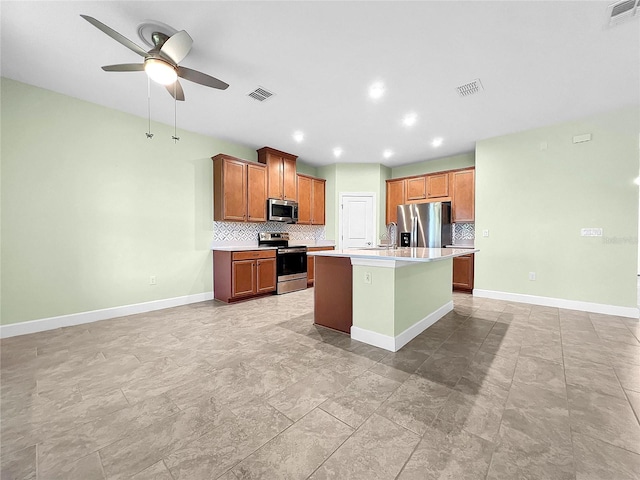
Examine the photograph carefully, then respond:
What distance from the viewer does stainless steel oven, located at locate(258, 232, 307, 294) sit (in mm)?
4883

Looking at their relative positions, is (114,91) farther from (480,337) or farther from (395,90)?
(480,337)

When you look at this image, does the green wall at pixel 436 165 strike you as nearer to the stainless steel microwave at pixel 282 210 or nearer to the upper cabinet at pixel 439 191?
the upper cabinet at pixel 439 191

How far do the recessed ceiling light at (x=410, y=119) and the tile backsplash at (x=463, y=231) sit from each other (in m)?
2.55

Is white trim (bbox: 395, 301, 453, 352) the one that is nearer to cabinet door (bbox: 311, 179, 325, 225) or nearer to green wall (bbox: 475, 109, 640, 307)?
green wall (bbox: 475, 109, 640, 307)

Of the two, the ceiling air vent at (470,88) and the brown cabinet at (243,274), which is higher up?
the ceiling air vent at (470,88)

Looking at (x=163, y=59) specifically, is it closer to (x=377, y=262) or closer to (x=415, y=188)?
(x=377, y=262)

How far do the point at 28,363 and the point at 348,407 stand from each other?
2762 millimetres

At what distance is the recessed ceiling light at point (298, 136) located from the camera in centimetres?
426

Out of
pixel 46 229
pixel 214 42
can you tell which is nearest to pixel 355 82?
pixel 214 42

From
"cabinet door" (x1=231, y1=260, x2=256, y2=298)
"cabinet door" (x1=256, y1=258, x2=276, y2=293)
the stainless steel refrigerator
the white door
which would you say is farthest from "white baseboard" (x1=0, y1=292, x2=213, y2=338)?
the stainless steel refrigerator

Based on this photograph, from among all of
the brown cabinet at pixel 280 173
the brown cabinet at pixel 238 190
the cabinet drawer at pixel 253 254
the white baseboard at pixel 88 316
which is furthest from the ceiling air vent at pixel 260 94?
the white baseboard at pixel 88 316

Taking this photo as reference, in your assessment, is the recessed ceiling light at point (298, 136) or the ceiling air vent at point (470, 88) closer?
the ceiling air vent at point (470, 88)

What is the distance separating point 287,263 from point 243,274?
38.2 inches

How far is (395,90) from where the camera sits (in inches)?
117
